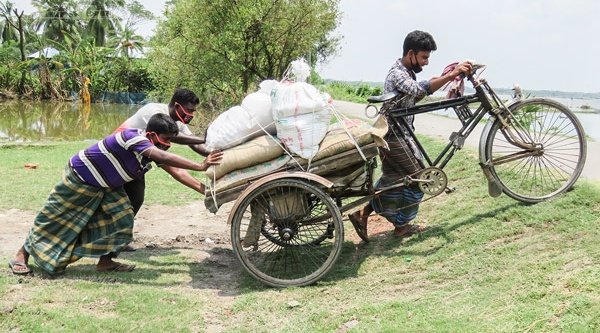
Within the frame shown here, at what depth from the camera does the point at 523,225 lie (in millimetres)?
4191

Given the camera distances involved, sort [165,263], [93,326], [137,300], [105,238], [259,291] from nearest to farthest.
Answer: [93,326]
[137,300]
[259,291]
[105,238]
[165,263]

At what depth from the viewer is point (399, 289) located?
3.74 meters

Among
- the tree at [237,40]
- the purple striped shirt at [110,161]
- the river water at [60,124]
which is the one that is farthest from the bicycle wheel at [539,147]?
the tree at [237,40]

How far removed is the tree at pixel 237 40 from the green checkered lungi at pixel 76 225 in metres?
11.1

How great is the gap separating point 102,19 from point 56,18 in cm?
405

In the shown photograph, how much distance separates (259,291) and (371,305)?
0.95 m

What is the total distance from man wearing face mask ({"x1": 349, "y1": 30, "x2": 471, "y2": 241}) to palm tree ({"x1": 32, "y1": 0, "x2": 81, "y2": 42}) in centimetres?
5144

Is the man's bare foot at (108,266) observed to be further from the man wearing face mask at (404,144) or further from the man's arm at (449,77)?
the man's arm at (449,77)

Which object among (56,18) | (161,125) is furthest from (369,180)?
(56,18)

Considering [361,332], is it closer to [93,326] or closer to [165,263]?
[93,326]

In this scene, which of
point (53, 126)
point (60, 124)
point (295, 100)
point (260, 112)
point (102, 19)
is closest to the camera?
point (295, 100)

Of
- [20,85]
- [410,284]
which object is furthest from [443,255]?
[20,85]

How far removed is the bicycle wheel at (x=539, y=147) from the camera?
4473 mm

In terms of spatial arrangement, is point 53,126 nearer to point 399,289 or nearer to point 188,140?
point 188,140
